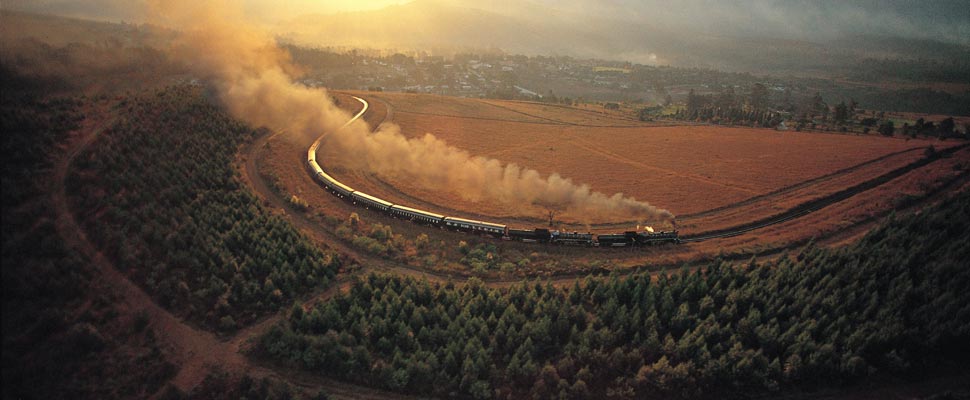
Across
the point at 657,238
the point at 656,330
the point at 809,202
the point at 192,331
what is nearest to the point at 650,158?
the point at 809,202

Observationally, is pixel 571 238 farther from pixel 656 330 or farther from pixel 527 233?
pixel 656 330

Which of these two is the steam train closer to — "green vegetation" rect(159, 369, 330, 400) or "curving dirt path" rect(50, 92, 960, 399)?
"curving dirt path" rect(50, 92, 960, 399)

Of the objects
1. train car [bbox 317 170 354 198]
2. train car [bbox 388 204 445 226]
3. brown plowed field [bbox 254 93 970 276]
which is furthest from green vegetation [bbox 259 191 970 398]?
train car [bbox 317 170 354 198]

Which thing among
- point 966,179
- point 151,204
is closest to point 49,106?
point 151,204

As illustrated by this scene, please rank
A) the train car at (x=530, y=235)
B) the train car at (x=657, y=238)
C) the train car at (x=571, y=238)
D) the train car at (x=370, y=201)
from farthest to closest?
the train car at (x=370, y=201) < the train car at (x=657, y=238) < the train car at (x=530, y=235) < the train car at (x=571, y=238)

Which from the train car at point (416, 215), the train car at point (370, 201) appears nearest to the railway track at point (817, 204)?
the train car at point (416, 215)

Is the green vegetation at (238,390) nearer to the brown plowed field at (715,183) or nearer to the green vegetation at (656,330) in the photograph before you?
the green vegetation at (656,330)
